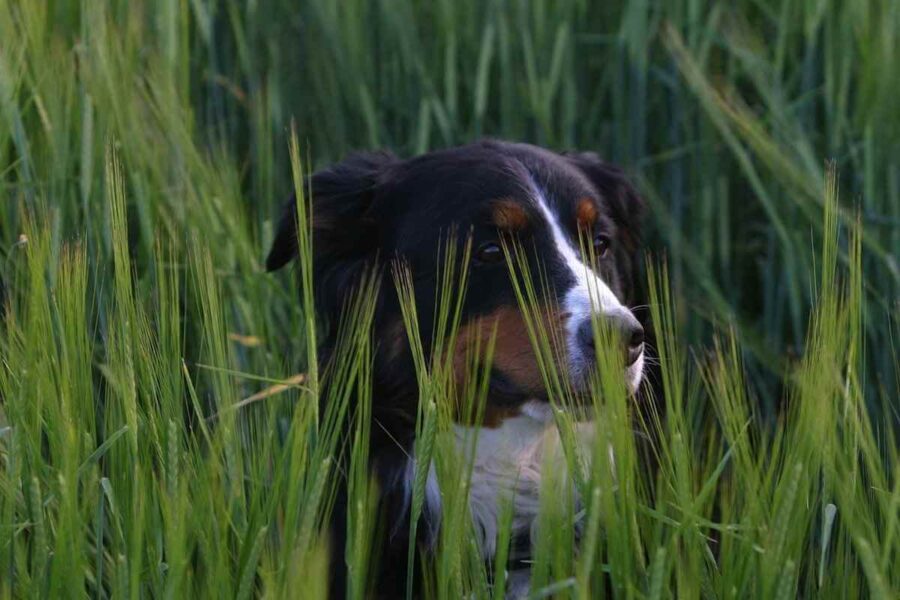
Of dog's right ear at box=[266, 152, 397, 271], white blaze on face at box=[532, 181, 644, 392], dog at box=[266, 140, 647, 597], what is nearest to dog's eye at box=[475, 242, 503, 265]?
dog at box=[266, 140, 647, 597]

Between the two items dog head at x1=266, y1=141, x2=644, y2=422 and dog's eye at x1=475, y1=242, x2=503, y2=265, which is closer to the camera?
dog head at x1=266, y1=141, x2=644, y2=422

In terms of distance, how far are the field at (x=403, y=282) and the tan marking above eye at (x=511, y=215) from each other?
0.18 m

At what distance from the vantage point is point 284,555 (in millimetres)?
1666

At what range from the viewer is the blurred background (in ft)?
9.43

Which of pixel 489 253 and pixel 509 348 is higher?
pixel 489 253

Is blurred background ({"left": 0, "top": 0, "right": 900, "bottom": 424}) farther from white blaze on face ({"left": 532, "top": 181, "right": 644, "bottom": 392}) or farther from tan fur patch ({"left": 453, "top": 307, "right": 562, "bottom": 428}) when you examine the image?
white blaze on face ({"left": 532, "top": 181, "right": 644, "bottom": 392})

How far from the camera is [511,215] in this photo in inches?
102

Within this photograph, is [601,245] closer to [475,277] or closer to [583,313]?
[475,277]

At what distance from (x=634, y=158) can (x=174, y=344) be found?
1950 mm

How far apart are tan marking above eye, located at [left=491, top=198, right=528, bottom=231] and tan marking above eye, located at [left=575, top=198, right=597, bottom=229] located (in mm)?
128

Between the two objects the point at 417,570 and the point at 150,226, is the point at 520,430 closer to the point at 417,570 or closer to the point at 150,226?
the point at 417,570

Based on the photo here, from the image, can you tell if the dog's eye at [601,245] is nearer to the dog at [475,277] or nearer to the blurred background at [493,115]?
the dog at [475,277]

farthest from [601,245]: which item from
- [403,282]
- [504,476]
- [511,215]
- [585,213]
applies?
[504,476]

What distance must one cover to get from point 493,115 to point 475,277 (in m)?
1.20
